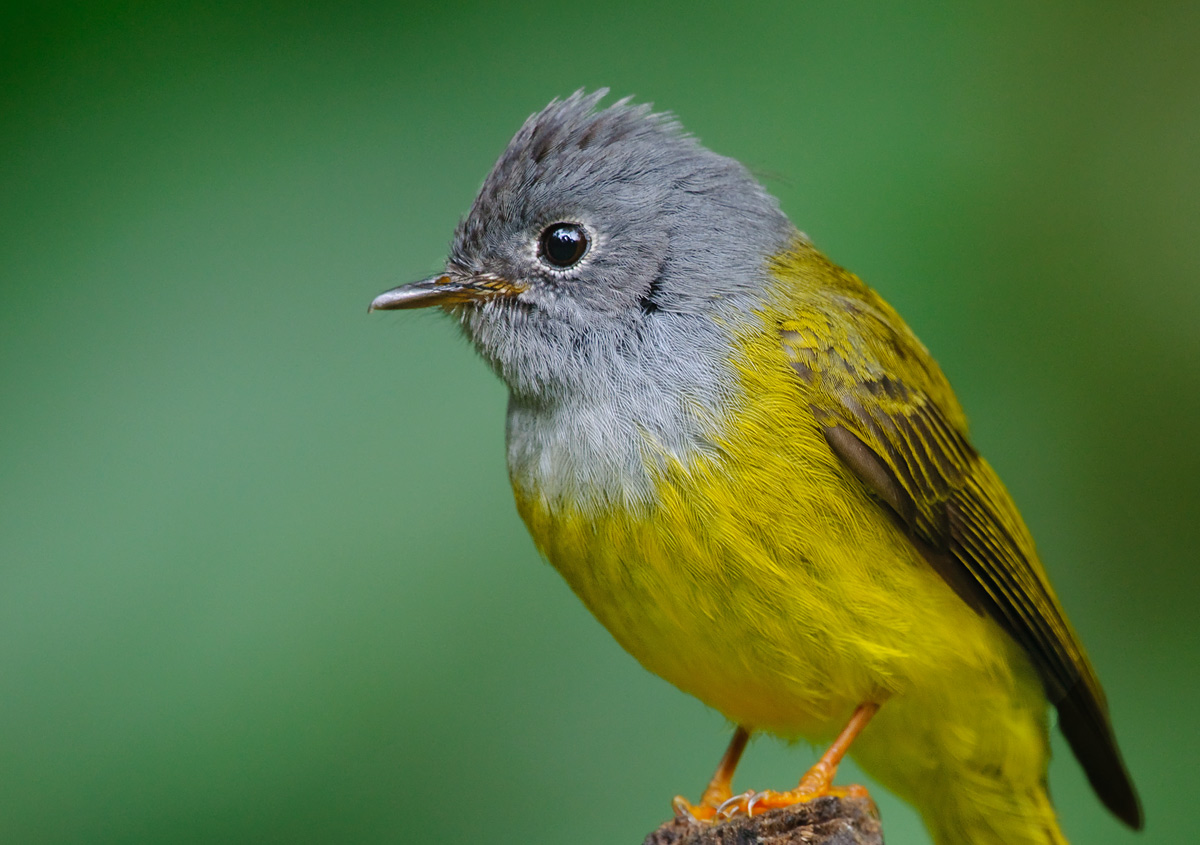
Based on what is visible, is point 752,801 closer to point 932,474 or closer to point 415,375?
point 932,474

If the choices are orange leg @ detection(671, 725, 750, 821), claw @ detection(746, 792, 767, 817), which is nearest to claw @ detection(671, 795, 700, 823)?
orange leg @ detection(671, 725, 750, 821)

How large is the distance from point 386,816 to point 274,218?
1.71m

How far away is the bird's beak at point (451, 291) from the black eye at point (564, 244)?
4.5 inches

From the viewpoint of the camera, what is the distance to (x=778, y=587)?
2508mm

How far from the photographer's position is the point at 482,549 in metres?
3.27

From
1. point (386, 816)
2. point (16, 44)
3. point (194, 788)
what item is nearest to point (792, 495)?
point (386, 816)

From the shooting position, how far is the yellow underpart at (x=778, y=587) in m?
2.51

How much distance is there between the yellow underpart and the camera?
2.51 metres

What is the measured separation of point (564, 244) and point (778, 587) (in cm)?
102

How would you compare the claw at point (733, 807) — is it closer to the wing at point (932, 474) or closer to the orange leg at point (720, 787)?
the orange leg at point (720, 787)

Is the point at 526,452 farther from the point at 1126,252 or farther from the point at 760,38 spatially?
the point at 1126,252

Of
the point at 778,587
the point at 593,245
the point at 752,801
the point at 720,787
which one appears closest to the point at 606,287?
the point at 593,245

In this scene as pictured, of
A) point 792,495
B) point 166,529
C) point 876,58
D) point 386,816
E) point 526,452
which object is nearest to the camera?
point 792,495

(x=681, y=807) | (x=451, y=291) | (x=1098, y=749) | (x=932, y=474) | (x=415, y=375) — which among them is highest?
(x=451, y=291)
